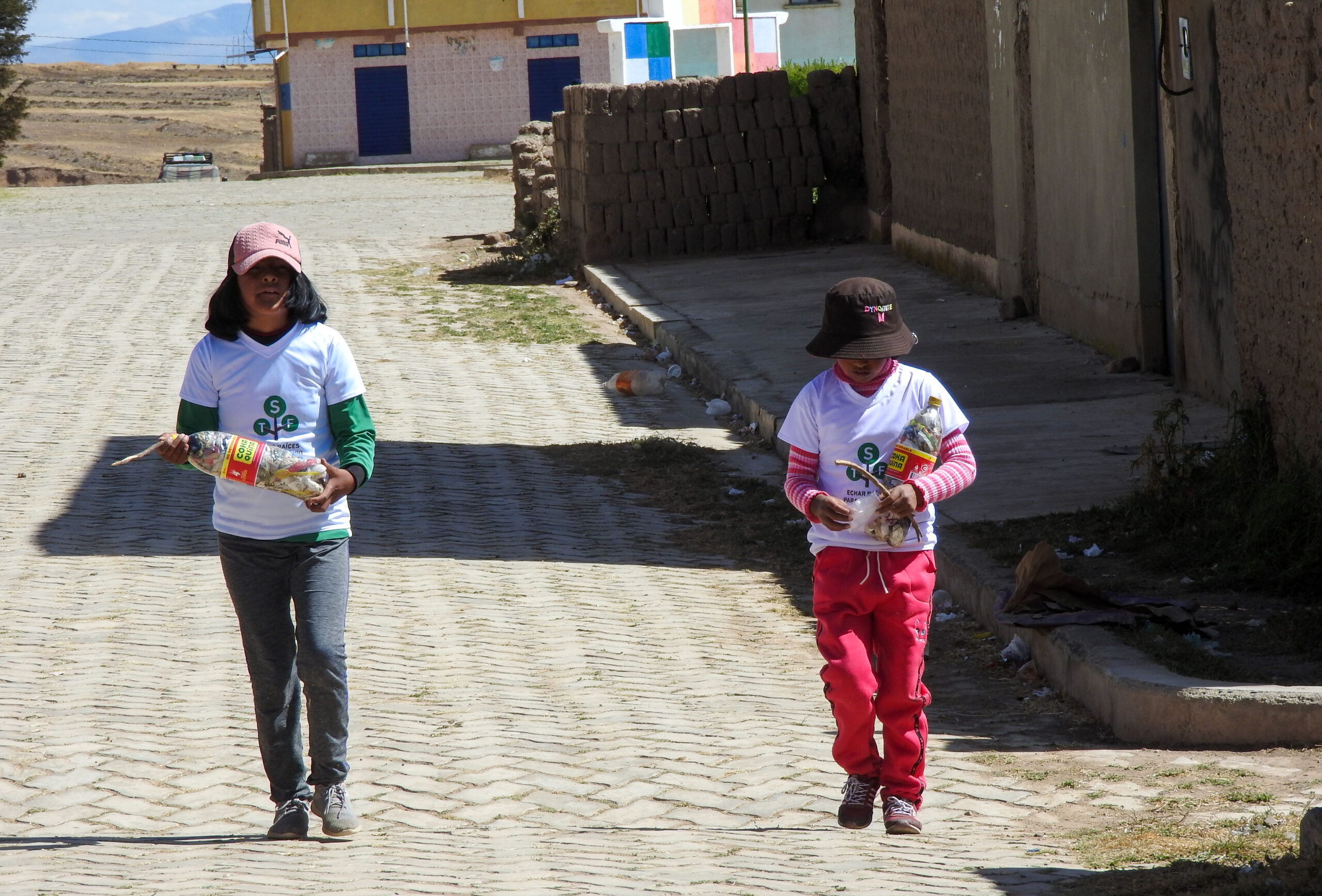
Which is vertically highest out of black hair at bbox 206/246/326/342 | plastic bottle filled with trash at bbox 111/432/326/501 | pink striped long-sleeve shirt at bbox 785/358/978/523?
black hair at bbox 206/246/326/342

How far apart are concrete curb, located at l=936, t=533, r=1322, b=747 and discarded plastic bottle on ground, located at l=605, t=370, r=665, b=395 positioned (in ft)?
22.5

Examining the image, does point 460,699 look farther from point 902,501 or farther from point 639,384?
A: point 639,384

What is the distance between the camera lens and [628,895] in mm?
3947

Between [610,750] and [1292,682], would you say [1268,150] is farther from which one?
[610,750]

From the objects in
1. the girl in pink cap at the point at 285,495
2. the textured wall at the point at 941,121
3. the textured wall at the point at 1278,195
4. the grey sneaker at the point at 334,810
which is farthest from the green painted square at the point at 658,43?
the grey sneaker at the point at 334,810

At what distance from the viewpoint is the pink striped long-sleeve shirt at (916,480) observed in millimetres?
4332

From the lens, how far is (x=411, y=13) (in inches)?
1964

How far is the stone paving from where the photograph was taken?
4293 mm

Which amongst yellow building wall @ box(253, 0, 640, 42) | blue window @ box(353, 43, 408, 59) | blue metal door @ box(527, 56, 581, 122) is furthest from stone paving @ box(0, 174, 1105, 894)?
blue metal door @ box(527, 56, 581, 122)

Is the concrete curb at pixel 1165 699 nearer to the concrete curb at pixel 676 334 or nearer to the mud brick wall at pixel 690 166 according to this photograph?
the concrete curb at pixel 676 334

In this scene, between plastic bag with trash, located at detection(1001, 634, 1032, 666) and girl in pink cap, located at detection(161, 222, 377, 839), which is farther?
plastic bag with trash, located at detection(1001, 634, 1032, 666)

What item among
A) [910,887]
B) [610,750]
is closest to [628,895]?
[910,887]

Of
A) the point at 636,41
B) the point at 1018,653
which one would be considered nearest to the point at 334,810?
the point at 1018,653

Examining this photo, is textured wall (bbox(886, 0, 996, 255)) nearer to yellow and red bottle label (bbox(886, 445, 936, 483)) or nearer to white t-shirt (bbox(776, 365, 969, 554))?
white t-shirt (bbox(776, 365, 969, 554))
